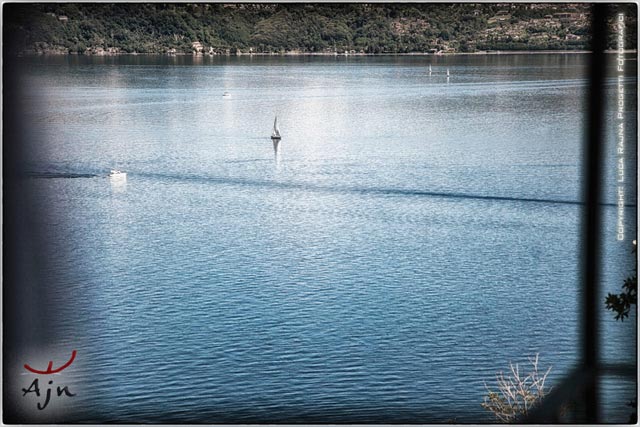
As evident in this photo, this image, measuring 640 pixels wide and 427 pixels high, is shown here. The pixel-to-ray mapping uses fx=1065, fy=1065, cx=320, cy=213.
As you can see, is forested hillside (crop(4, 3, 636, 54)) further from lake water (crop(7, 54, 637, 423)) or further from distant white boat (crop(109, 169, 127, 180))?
distant white boat (crop(109, 169, 127, 180))

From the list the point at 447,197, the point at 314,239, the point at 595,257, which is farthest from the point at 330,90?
the point at 595,257

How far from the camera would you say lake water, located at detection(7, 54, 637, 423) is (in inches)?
290

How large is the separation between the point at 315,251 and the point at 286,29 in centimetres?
1705

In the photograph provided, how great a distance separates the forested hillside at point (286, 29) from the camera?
84.3 ft

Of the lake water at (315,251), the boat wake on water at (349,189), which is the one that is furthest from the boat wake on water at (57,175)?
the boat wake on water at (349,189)

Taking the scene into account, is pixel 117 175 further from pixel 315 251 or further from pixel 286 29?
pixel 286 29

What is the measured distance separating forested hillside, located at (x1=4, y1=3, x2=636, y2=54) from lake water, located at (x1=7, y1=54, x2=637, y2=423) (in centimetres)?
386

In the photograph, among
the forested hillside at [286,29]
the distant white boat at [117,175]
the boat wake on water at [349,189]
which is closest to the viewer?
the boat wake on water at [349,189]

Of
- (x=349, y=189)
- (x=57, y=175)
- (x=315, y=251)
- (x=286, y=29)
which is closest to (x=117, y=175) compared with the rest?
(x=57, y=175)

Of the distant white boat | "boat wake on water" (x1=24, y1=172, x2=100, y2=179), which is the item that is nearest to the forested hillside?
"boat wake on water" (x1=24, y1=172, x2=100, y2=179)

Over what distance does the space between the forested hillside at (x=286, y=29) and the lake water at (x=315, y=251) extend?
386 cm

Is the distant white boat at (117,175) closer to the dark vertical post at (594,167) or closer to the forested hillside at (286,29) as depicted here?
the dark vertical post at (594,167)

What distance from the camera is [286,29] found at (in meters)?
27.3

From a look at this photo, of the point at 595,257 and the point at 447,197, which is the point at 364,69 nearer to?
the point at 447,197
